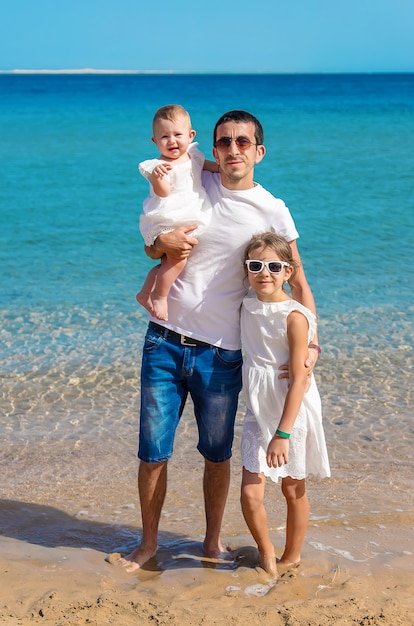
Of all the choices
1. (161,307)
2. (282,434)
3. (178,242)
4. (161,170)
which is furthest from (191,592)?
(161,170)

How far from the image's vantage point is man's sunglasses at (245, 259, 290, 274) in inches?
130

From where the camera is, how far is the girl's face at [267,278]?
3.31 m

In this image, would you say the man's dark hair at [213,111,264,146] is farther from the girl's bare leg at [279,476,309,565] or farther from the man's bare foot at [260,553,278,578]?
the man's bare foot at [260,553,278,578]

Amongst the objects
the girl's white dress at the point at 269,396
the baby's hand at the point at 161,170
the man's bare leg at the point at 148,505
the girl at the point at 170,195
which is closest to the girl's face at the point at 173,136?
the girl at the point at 170,195

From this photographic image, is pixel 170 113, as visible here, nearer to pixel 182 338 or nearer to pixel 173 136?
pixel 173 136

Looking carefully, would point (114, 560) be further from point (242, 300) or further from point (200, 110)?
point (200, 110)

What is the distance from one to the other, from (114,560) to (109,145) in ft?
68.0

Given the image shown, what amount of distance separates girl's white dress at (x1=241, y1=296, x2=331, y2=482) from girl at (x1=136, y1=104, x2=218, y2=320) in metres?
0.36

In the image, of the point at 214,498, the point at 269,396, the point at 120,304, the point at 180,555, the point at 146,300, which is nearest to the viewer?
the point at 269,396

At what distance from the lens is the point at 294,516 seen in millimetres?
3570

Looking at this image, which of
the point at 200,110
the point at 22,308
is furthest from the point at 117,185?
the point at 200,110

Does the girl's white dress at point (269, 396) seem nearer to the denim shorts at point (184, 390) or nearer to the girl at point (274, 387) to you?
the girl at point (274, 387)

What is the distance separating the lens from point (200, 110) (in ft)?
122

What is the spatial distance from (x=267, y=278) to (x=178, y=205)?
50cm
